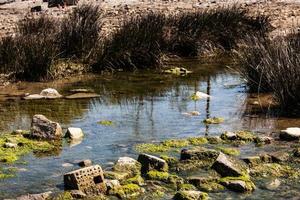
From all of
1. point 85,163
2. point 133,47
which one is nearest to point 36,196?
point 85,163

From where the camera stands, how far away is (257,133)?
27.7ft

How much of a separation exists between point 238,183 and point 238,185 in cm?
3

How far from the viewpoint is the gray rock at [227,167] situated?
6.52 m

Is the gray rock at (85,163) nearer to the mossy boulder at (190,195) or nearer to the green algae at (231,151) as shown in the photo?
the mossy boulder at (190,195)

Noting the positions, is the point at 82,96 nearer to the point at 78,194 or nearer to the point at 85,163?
the point at 85,163

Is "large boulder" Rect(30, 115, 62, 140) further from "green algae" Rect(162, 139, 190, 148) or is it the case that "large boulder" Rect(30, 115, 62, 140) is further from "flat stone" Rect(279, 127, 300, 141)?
"flat stone" Rect(279, 127, 300, 141)

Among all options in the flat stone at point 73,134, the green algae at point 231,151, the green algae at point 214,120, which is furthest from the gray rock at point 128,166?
the green algae at point 214,120

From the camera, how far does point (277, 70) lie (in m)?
9.78

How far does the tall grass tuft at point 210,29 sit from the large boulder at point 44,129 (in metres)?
7.84

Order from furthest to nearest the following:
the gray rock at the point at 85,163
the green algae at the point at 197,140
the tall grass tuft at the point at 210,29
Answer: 1. the tall grass tuft at the point at 210,29
2. the green algae at the point at 197,140
3. the gray rock at the point at 85,163

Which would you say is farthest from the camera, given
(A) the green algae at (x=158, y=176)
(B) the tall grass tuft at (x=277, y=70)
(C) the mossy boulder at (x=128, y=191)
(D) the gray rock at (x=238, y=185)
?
(B) the tall grass tuft at (x=277, y=70)

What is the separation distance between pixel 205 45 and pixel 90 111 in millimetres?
7151

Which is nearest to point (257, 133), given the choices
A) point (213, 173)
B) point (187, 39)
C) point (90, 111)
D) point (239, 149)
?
point (239, 149)

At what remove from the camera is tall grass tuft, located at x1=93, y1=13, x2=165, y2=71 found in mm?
13742
